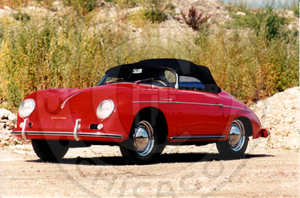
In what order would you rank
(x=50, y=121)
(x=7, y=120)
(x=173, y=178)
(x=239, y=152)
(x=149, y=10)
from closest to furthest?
(x=173, y=178) → (x=50, y=121) → (x=239, y=152) → (x=7, y=120) → (x=149, y=10)

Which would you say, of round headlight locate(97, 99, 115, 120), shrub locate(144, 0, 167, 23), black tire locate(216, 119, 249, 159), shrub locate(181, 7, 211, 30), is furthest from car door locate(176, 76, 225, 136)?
shrub locate(181, 7, 211, 30)

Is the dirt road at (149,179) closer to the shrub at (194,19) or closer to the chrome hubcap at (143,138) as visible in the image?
the chrome hubcap at (143,138)

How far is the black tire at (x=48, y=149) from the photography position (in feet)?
21.0

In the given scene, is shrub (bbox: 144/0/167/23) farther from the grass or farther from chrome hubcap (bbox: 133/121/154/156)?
chrome hubcap (bbox: 133/121/154/156)

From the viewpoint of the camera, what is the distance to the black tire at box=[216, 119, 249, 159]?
7.39 m

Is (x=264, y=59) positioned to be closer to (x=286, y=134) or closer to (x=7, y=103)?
(x=286, y=134)

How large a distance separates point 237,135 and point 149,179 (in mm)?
3349

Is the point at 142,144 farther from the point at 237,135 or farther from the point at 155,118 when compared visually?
the point at 237,135

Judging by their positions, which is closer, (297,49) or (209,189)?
(209,189)

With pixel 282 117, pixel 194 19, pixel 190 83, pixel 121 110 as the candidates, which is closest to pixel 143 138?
pixel 121 110

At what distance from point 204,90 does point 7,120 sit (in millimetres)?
5111

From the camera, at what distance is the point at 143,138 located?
18.8ft

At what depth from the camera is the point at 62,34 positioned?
1115cm

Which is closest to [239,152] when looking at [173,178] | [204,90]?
[204,90]
